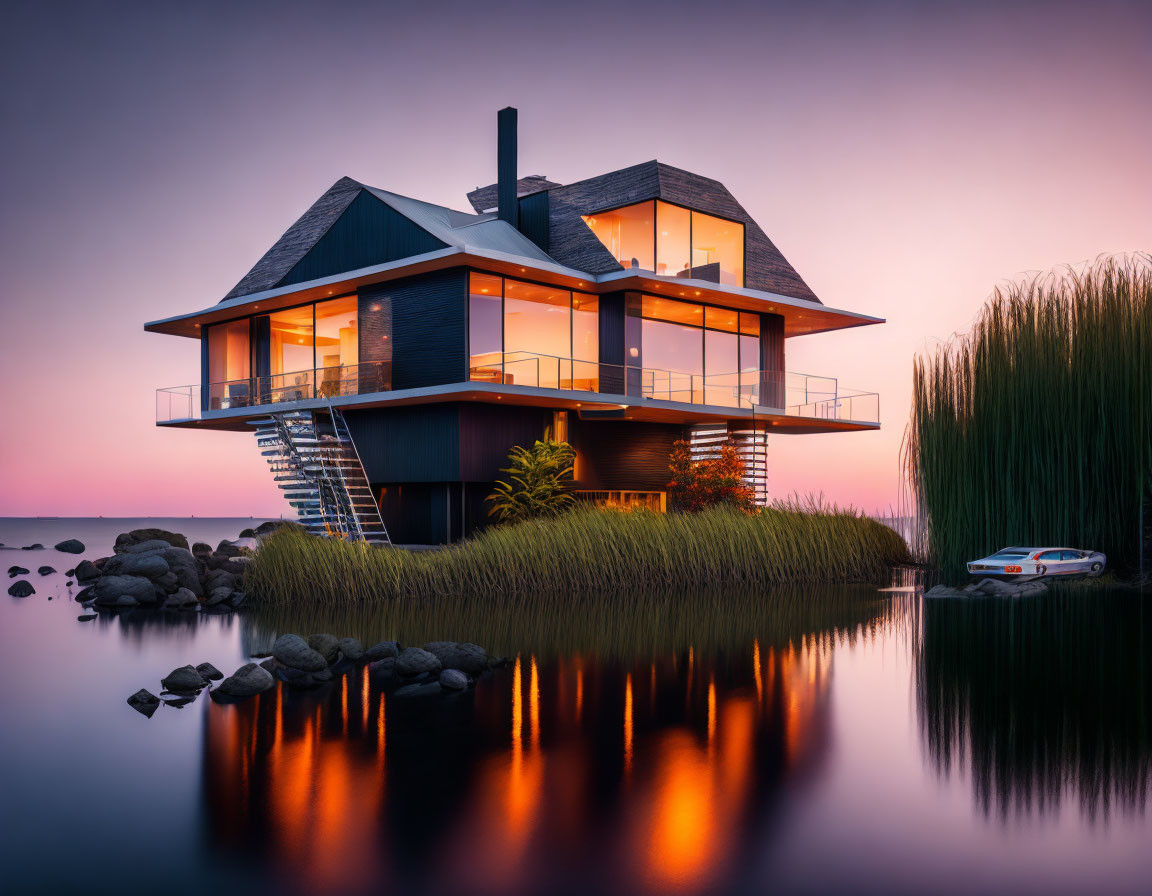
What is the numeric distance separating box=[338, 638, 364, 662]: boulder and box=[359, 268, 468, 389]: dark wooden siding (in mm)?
13163

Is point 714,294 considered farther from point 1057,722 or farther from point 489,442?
point 1057,722

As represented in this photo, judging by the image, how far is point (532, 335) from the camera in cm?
2539

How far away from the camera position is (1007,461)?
21.0m

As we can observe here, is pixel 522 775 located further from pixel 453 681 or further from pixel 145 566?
pixel 145 566

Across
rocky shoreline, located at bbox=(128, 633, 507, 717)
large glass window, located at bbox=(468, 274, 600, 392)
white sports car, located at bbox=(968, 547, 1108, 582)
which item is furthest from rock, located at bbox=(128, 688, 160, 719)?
white sports car, located at bbox=(968, 547, 1108, 582)

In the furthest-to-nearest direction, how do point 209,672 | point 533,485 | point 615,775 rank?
point 533,485 → point 209,672 → point 615,775

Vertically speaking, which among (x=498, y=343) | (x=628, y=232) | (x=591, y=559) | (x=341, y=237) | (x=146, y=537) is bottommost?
(x=146, y=537)


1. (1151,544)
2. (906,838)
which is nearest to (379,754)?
(906,838)

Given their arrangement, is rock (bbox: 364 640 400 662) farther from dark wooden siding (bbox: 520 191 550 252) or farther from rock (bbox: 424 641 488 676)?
dark wooden siding (bbox: 520 191 550 252)

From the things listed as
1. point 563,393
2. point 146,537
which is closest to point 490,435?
point 563,393

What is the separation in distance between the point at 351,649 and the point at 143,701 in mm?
2294

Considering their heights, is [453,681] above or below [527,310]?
below

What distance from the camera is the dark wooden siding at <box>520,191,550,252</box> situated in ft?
93.0

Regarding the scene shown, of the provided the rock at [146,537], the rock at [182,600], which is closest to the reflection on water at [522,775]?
the rock at [182,600]
